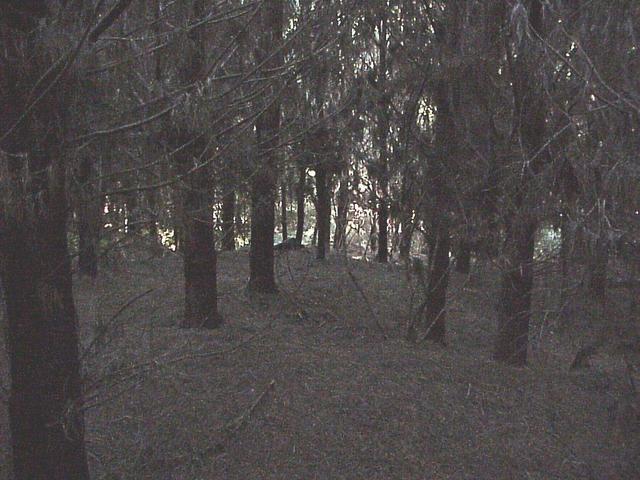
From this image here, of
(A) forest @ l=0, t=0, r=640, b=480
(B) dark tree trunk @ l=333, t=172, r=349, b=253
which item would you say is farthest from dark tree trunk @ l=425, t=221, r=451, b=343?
(B) dark tree trunk @ l=333, t=172, r=349, b=253

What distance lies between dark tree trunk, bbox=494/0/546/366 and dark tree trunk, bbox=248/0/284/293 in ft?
6.66

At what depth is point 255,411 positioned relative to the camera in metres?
6.26

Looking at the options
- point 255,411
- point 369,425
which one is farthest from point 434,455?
point 255,411

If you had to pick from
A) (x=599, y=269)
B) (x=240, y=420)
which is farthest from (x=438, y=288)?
(x=599, y=269)

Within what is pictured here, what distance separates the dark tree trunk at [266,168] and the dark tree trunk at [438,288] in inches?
87.9

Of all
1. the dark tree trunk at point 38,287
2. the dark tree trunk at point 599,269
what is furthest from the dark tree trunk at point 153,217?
the dark tree trunk at point 599,269

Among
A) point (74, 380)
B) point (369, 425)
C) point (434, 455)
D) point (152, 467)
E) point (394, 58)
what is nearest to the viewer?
point (74, 380)

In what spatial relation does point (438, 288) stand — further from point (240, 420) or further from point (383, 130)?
point (240, 420)

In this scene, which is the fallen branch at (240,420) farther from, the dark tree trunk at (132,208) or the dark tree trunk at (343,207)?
the dark tree trunk at (343,207)

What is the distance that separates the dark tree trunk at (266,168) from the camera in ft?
18.4

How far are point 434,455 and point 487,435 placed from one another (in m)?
0.71

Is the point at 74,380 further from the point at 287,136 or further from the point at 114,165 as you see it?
the point at 287,136

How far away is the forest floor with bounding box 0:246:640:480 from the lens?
5.22 meters

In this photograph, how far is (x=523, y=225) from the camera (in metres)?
5.75
